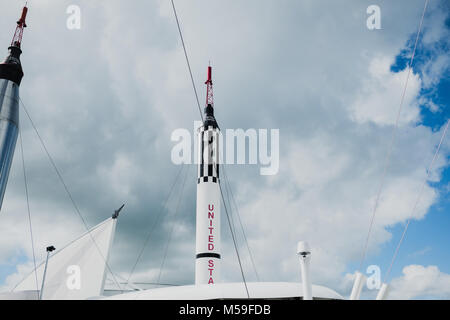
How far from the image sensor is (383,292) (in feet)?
20.5

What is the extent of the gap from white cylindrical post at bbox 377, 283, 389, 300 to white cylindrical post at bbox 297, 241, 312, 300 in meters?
1.26

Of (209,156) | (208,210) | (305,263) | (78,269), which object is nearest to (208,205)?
(208,210)

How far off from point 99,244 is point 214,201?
12.0 metres

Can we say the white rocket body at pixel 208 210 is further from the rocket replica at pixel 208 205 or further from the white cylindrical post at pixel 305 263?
the white cylindrical post at pixel 305 263

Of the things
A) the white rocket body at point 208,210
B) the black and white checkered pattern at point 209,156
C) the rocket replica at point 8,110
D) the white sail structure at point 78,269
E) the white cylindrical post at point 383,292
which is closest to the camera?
the white cylindrical post at point 383,292

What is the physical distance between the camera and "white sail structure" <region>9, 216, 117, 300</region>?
90.5 feet

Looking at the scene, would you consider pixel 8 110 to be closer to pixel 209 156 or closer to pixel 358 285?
pixel 209 156

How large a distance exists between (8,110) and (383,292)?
17.3 m

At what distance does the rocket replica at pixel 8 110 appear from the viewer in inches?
632

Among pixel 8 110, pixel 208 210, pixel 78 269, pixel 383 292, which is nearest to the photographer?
pixel 383 292

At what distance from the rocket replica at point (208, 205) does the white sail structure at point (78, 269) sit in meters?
9.78

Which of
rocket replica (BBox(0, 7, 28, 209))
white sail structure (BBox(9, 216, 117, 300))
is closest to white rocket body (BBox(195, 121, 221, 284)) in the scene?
white sail structure (BBox(9, 216, 117, 300))

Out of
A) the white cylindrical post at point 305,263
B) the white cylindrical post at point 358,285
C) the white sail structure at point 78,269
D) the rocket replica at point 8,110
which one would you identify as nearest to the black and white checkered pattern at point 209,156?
the white sail structure at point 78,269
